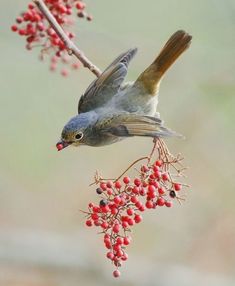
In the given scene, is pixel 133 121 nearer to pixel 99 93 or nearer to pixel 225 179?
pixel 99 93

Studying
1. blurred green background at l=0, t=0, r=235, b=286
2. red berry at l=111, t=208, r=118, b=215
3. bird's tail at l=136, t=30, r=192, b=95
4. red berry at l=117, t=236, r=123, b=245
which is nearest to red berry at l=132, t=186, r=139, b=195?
red berry at l=111, t=208, r=118, b=215

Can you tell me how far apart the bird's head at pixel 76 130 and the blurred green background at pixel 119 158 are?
1399 millimetres

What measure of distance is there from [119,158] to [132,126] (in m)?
3.71

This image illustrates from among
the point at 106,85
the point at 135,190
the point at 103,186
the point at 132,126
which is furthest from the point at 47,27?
the point at 135,190

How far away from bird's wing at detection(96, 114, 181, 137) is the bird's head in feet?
0.23

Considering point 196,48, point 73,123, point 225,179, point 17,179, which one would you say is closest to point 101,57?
point 196,48

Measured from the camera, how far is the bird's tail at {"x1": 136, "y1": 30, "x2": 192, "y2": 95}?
4.42 m

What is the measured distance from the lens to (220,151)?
21.3 feet

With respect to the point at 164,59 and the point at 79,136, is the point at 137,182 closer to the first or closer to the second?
the point at 79,136

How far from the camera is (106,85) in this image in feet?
14.7

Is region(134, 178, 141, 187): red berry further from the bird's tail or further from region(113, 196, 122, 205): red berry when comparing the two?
the bird's tail

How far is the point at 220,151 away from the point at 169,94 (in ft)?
5.57

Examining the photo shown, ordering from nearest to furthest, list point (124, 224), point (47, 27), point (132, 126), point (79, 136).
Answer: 1. point (124, 224)
2. point (132, 126)
3. point (79, 136)
4. point (47, 27)

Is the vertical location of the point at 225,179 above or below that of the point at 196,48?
below
